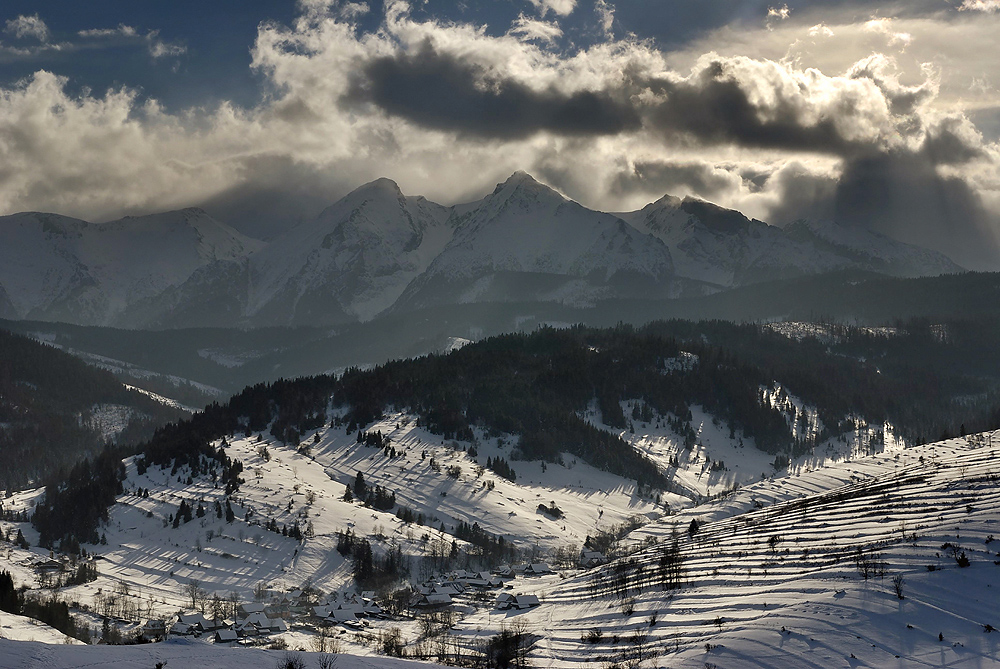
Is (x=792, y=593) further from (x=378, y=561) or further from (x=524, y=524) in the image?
(x=524, y=524)

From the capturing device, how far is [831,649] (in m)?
50.3

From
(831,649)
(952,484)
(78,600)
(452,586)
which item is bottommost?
(78,600)

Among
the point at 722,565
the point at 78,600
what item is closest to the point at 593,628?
the point at 722,565

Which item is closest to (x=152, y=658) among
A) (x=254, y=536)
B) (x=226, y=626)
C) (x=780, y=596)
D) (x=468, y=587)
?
(x=780, y=596)

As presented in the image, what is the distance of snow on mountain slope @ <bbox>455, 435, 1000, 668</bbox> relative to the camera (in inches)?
1997

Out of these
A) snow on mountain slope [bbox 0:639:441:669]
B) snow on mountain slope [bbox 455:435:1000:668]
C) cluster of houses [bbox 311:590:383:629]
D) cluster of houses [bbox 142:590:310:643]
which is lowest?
cluster of houses [bbox 142:590:310:643]

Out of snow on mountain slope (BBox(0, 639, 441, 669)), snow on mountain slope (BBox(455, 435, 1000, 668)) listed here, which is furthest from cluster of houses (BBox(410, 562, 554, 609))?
snow on mountain slope (BBox(0, 639, 441, 669))

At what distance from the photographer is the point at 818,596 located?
57688 millimetres

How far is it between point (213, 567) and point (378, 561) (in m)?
30.0

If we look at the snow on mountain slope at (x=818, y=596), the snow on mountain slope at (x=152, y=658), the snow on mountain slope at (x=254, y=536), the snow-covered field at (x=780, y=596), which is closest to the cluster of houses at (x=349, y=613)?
the snow-covered field at (x=780, y=596)

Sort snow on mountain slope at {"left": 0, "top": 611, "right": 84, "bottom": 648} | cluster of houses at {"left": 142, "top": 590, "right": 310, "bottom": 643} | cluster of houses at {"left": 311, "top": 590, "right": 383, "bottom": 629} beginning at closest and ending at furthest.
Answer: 1. snow on mountain slope at {"left": 0, "top": 611, "right": 84, "bottom": 648}
2. cluster of houses at {"left": 142, "top": 590, "right": 310, "bottom": 643}
3. cluster of houses at {"left": 311, "top": 590, "right": 383, "bottom": 629}

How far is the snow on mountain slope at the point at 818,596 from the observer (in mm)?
50719

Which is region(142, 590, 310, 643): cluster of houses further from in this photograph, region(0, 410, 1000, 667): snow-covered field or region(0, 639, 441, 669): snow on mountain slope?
region(0, 639, 441, 669): snow on mountain slope

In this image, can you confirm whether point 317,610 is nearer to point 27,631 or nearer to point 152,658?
point 27,631
